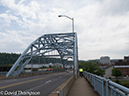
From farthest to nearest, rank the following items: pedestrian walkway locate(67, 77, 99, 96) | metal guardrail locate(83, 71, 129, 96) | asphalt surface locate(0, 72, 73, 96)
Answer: asphalt surface locate(0, 72, 73, 96)
pedestrian walkway locate(67, 77, 99, 96)
metal guardrail locate(83, 71, 129, 96)

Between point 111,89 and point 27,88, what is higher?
point 111,89

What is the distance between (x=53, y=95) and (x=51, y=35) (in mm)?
54453

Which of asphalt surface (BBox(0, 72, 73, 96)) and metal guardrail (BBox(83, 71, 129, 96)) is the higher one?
metal guardrail (BBox(83, 71, 129, 96))

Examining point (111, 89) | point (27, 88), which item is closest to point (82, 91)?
point (27, 88)

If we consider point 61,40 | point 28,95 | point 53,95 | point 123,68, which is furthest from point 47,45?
point 53,95

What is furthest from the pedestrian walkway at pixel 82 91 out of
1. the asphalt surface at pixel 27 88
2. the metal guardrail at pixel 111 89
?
the metal guardrail at pixel 111 89

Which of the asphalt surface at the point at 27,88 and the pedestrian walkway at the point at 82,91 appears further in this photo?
the asphalt surface at the point at 27,88

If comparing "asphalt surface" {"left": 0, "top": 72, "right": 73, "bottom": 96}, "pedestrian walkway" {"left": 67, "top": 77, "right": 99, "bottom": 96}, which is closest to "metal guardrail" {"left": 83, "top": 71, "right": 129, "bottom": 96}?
"pedestrian walkway" {"left": 67, "top": 77, "right": 99, "bottom": 96}

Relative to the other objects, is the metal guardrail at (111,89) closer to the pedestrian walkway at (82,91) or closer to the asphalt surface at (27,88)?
the pedestrian walkway at (82,91)

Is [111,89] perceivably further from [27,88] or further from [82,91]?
[27,88]

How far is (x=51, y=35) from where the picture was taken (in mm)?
59156

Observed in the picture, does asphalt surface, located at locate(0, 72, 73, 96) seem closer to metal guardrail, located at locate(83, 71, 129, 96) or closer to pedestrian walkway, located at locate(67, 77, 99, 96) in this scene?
pedestrian walkway, located at locate(67, 77, 99, 96)

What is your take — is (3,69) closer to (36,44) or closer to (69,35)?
(36,44)

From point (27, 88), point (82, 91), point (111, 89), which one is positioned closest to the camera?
point (111, 89)
